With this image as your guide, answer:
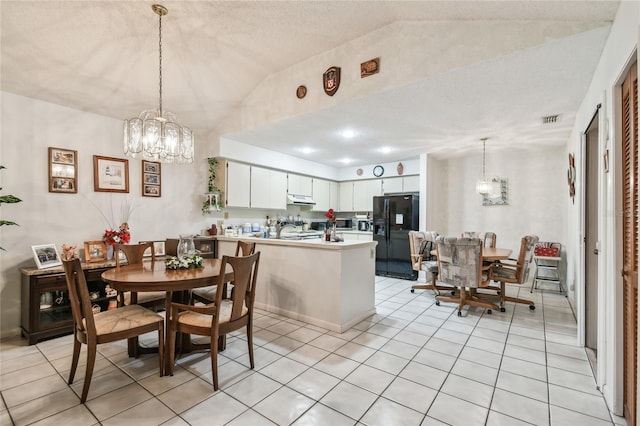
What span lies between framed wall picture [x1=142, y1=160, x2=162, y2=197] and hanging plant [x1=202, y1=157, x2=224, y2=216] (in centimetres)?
69

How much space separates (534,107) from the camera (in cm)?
324

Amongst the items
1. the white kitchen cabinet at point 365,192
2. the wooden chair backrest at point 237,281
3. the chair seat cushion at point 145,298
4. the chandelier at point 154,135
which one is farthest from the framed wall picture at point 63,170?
the white kitchen cabinet at point 365,192

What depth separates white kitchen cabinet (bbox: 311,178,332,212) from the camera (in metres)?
6.57

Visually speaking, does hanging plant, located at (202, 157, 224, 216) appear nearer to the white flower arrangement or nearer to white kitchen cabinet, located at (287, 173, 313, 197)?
white kitchen cabinet, located at (287, 173, 313, 197)

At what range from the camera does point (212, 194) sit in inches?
182

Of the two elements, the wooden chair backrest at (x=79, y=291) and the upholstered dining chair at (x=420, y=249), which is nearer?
the wooden chair backrest at (x=79, y=291)

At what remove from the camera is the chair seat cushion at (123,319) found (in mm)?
2039

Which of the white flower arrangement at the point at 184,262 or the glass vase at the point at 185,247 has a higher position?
the glass vase at the point at 185,247

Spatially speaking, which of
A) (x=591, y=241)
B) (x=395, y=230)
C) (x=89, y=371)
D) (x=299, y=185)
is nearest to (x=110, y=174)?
(x=89, y=371)

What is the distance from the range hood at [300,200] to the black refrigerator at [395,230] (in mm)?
1365

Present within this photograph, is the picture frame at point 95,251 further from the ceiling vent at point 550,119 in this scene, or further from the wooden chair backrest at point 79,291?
the ceiling vent at point 550,119

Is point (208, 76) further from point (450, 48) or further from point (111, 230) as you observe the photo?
point (450, 48)

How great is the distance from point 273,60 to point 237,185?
6.84ft

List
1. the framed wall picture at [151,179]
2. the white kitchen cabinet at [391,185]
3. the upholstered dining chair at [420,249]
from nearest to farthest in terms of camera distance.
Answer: the framed wall picture at [151,179] < the upholstered dining chair at [420,249] < the white kitchen cabinet at [391,185]
